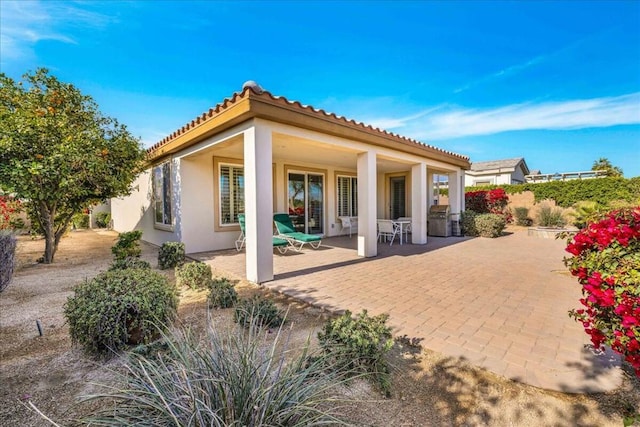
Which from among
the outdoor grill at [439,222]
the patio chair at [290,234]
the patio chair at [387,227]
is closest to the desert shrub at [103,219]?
the patio chair at [290,234]

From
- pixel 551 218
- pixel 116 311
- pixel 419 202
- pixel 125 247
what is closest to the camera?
pixel 116 311

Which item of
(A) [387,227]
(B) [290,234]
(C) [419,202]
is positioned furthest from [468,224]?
(B) [290,234]

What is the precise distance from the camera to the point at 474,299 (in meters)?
4.23

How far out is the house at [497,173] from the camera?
2408 cm

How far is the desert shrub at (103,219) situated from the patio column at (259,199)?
55.2 ft

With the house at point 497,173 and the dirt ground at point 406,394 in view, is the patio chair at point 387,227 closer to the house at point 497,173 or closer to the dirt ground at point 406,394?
the dirt ground at point 406,394

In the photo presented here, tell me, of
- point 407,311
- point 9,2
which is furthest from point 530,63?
point 9,2

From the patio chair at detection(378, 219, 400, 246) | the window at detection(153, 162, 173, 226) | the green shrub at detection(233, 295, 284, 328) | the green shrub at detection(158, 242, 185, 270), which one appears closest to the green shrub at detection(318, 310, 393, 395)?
the green shrub at detection(233, 295, 284, 328)

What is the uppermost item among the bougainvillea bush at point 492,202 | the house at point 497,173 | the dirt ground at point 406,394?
the house at point 497,173

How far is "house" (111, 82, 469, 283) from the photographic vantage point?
16.7 ft

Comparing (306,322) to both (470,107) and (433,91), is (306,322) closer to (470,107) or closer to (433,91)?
(433,91)

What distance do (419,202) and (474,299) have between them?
5702 mm

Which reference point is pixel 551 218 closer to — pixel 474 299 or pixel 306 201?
pixel 306 201

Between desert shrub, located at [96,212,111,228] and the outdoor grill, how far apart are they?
736 inches
